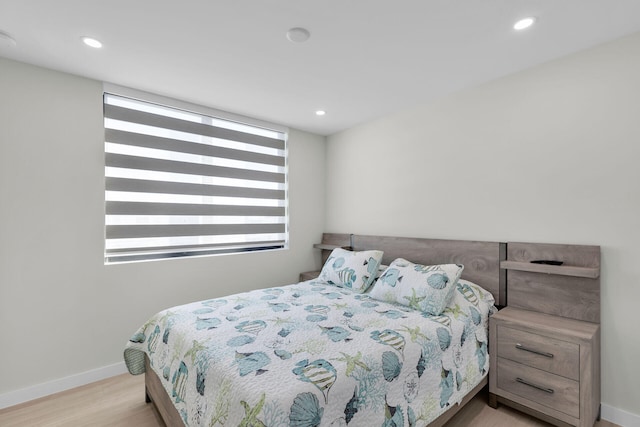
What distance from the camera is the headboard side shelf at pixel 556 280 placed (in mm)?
1931

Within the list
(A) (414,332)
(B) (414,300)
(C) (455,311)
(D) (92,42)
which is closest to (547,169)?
(C) (455,311)

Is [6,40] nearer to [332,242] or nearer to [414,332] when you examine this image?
[414,332]

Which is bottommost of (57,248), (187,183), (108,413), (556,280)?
(108,413)

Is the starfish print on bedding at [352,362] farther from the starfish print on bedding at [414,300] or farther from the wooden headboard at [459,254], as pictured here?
the wooden headboard at [459,254]

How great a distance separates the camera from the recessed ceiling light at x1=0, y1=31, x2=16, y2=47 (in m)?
1.82

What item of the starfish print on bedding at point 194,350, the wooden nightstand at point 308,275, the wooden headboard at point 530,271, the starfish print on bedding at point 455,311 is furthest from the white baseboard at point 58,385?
the wooden headboard at point 530,271

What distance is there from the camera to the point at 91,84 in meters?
2.40

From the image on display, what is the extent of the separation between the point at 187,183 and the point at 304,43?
1767 millimetres

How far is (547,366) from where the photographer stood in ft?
5.94

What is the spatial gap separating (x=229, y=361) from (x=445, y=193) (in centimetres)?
229

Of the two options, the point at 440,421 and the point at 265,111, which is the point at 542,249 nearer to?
the point at 440,421

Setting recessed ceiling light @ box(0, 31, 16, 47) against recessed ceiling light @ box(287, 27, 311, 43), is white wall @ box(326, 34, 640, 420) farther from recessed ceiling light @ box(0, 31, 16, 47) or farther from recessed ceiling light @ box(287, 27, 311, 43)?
recessed ceiling light @ box(0, 31, 16, 47)

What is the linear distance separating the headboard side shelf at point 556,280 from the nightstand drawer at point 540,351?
35 centimetres

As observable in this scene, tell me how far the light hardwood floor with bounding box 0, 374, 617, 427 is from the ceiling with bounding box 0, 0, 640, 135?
2482 millimetres
